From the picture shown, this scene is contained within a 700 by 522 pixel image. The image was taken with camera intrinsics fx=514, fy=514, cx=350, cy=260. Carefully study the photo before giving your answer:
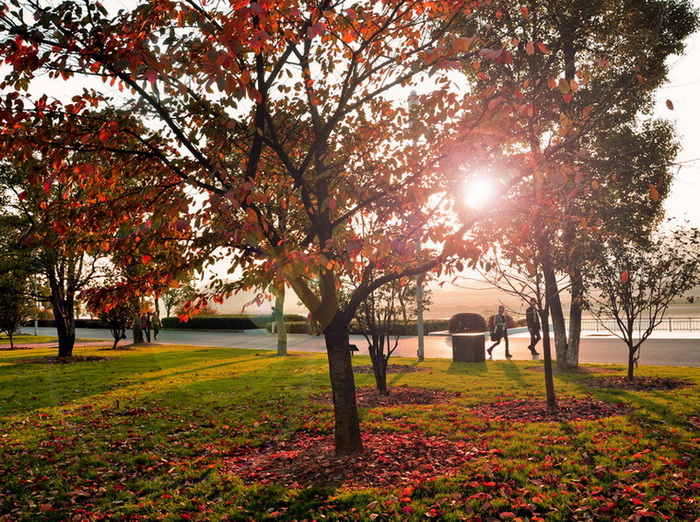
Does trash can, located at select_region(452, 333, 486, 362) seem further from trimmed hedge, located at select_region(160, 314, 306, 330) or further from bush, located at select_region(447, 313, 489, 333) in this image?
trimmed hedge, located at select_region(160, 314, 306, 330)

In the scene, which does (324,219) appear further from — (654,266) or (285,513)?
(654,266)

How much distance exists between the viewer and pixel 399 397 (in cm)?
1059

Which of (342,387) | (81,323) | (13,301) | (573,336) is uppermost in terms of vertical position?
(13,301)

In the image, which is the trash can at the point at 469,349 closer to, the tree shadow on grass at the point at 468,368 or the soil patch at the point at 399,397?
the tree shadow on grass at the point at 468,368

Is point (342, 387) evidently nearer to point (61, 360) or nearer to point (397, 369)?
point (397, 369)

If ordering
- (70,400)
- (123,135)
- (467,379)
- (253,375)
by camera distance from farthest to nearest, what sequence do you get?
(253,375)
(467,379)
(70,400)
(123,135)

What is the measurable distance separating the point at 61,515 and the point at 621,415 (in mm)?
7634

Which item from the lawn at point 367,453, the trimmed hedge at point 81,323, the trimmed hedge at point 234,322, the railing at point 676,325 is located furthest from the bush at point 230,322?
the lawn at point 367,453

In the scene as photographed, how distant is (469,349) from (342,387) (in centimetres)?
1096

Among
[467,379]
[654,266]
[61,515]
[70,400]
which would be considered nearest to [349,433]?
[61,515]

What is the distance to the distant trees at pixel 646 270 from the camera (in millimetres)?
11547

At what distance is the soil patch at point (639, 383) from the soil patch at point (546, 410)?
184cm

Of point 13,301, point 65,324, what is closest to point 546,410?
point 65,324

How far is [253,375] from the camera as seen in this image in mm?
15117
